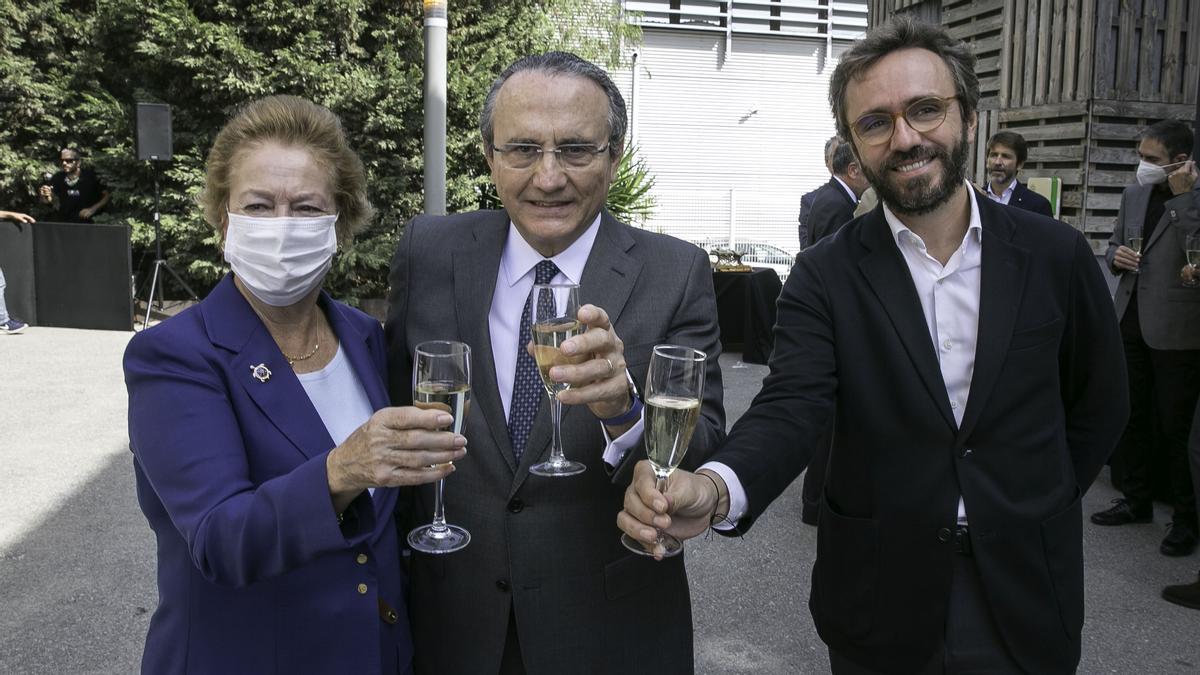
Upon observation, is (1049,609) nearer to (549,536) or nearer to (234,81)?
(549,536)

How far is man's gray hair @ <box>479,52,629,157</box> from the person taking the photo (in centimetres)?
207

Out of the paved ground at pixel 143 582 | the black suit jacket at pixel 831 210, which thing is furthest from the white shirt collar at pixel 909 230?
the black suit jacket at pixel 831 210

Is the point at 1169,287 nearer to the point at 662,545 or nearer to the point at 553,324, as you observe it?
the point at 662,545

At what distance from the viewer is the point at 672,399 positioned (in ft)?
5.39

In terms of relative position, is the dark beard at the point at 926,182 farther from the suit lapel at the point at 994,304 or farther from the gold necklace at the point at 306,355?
the gold necklace at the point at 306,355

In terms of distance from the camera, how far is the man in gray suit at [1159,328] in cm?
537

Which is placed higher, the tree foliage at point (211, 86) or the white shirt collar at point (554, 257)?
the tree foliage at point (211, 86)

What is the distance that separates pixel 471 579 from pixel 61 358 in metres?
9.61

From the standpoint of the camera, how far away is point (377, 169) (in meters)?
14.1

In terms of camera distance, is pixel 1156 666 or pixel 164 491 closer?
pixel 164 491

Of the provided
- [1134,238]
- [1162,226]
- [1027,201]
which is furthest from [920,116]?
[1027,201]

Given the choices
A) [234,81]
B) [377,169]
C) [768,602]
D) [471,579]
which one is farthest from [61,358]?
[471,579]

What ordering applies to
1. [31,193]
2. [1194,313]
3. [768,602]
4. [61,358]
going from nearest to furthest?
1. [768,602]
2. [1194,313]
3. [61,358]
4. [31,193]

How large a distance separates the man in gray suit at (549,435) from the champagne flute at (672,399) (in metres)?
0.25
